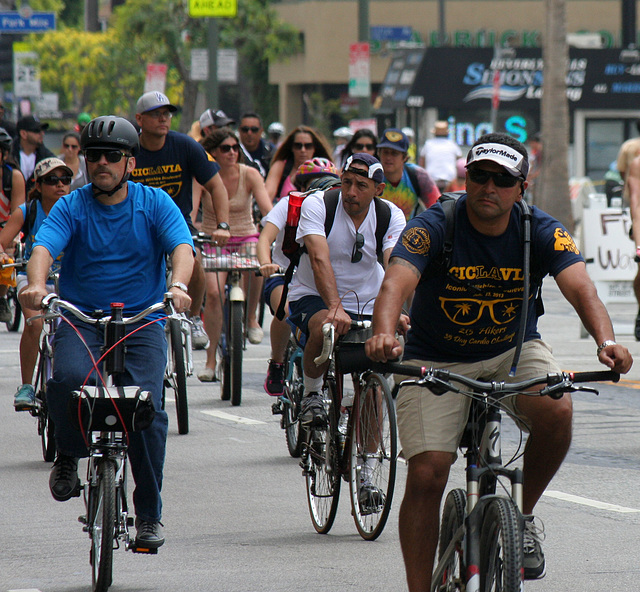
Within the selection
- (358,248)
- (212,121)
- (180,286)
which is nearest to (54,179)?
(358,248)

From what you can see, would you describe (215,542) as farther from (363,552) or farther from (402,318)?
(402,318)

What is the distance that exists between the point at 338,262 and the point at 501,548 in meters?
3.52

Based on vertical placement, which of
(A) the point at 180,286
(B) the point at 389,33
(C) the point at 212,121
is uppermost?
(B) the point at 389,33

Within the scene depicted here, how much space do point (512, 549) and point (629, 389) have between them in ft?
24.6

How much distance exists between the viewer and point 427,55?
139 feet

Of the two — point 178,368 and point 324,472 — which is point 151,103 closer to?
point 178,368

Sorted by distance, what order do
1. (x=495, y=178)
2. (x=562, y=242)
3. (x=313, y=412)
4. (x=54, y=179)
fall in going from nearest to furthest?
(x=495, y=178) < (x=562, y=242) < (x=313, y=412) < (x=54, y=179)

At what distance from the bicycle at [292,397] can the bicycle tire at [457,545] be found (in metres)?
3.11

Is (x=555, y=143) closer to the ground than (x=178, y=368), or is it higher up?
higher up

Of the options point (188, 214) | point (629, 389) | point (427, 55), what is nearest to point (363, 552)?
point (188, 214)

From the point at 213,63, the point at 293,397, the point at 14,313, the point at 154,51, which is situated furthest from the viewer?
the point at 154,51

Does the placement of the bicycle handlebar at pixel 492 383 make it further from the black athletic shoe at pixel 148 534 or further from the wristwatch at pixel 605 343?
the black athletic shoe at pixel 148 534

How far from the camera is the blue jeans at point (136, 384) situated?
5777 mm

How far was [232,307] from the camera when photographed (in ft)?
35.0
